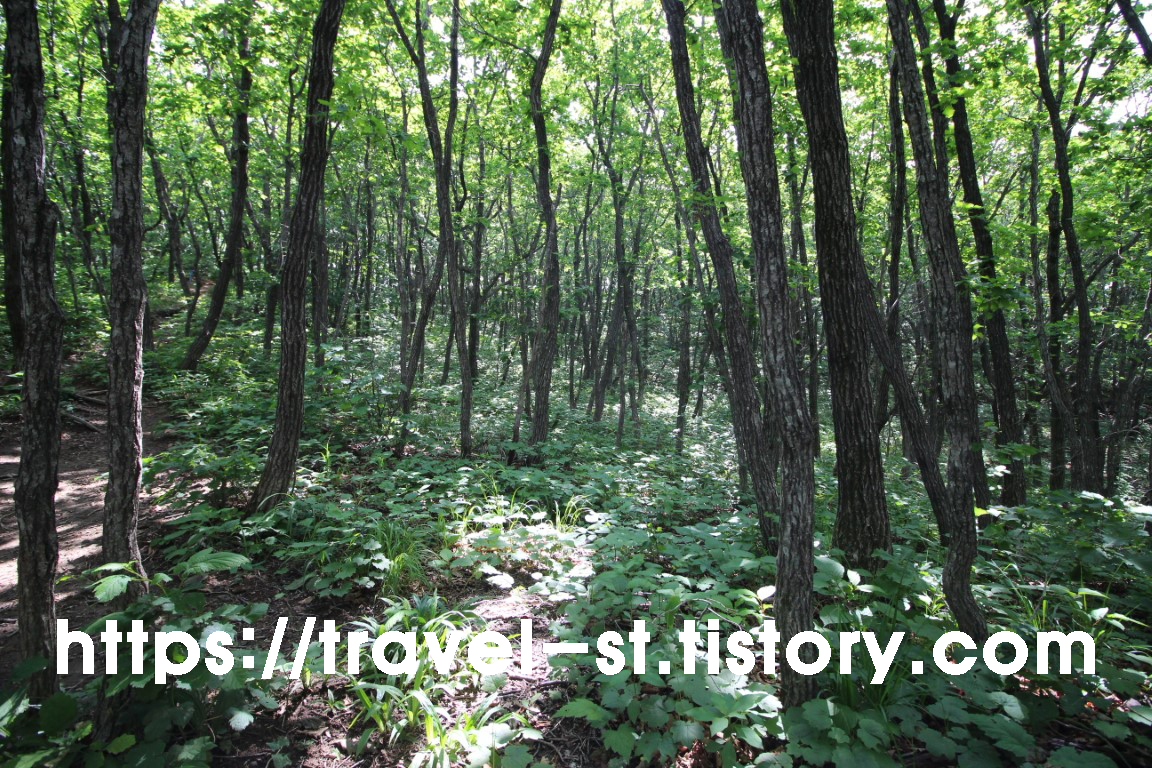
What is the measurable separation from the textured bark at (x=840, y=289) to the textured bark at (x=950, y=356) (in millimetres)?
458

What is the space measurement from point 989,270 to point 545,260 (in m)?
6.06

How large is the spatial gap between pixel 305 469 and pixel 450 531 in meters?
2.54

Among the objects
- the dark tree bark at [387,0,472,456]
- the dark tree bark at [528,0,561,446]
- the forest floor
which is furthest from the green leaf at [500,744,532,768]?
the dark tree bark at [528,0,561,446]

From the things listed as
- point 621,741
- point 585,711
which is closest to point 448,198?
point 585,711

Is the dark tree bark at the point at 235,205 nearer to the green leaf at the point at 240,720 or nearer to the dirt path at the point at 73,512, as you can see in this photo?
the dirt path at the point at 73,512

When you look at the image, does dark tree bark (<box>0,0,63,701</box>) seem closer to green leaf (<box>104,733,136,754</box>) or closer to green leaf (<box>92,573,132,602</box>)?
green leaf (<box>92,573,132,602</box>)

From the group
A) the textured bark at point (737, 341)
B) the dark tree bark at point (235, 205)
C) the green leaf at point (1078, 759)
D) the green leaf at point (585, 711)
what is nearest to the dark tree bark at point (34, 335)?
the green leaf at point (585, 711)

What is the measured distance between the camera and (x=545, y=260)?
903 cm

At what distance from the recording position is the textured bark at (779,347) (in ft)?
8.73

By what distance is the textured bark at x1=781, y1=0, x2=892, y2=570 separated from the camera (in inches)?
156

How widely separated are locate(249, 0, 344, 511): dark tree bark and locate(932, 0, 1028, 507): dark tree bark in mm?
6590

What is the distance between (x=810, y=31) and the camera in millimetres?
Result: 3912

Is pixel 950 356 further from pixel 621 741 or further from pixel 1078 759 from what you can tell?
pixel 621 741

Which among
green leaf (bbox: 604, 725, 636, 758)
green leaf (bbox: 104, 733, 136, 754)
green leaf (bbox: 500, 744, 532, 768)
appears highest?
green leaf (bbox: 104, 733, 136, 754)
